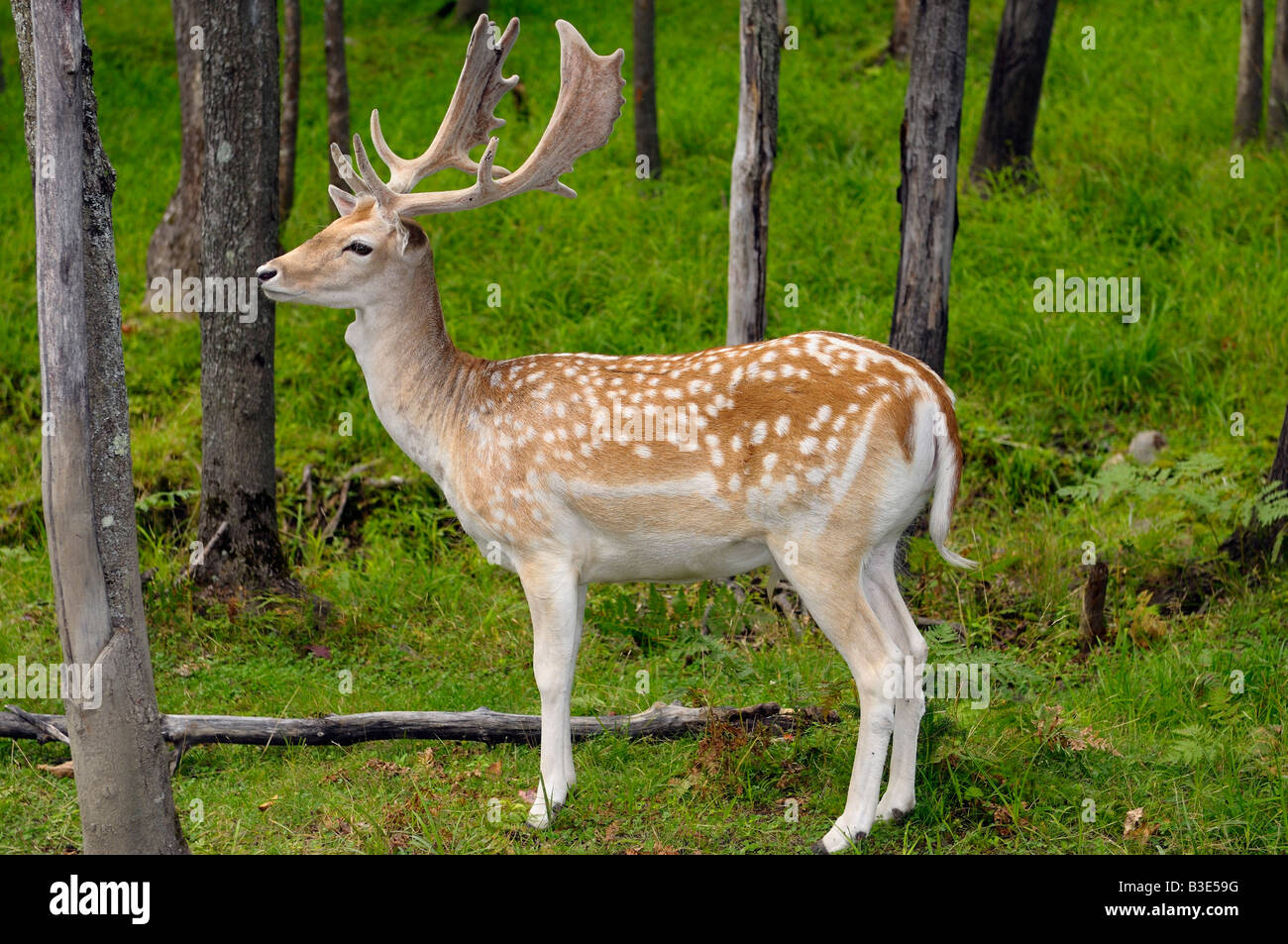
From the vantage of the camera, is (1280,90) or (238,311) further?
(1280,90)

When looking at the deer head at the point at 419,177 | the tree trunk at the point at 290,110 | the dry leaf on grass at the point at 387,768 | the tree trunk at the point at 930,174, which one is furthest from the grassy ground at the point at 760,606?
the deer head at the point at 419,177

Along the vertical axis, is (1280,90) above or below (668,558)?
above

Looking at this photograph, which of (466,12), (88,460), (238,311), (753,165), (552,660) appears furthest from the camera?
(466,12)

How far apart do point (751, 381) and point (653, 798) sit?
1.67 meters

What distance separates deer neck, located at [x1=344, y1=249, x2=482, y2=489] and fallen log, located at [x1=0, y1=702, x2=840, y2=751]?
108cm

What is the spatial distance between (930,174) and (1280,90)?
569 centimetres

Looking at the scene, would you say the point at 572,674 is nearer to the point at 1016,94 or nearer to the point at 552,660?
the point at 552,660

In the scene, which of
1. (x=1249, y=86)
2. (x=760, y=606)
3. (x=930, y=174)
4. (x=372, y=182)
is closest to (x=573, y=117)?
(x=372, y=182)

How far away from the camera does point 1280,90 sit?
442 inches

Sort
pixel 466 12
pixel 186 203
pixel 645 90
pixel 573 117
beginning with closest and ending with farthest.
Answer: pixel 573 117
pixel 186 203
pixel 645 90
pixel 466 12

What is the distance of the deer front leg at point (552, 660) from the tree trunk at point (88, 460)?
136 cm

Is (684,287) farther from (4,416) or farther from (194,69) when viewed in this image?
(4,416)

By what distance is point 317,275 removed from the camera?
203 inches

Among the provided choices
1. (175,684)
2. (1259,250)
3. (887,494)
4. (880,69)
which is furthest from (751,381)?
(880,69)
